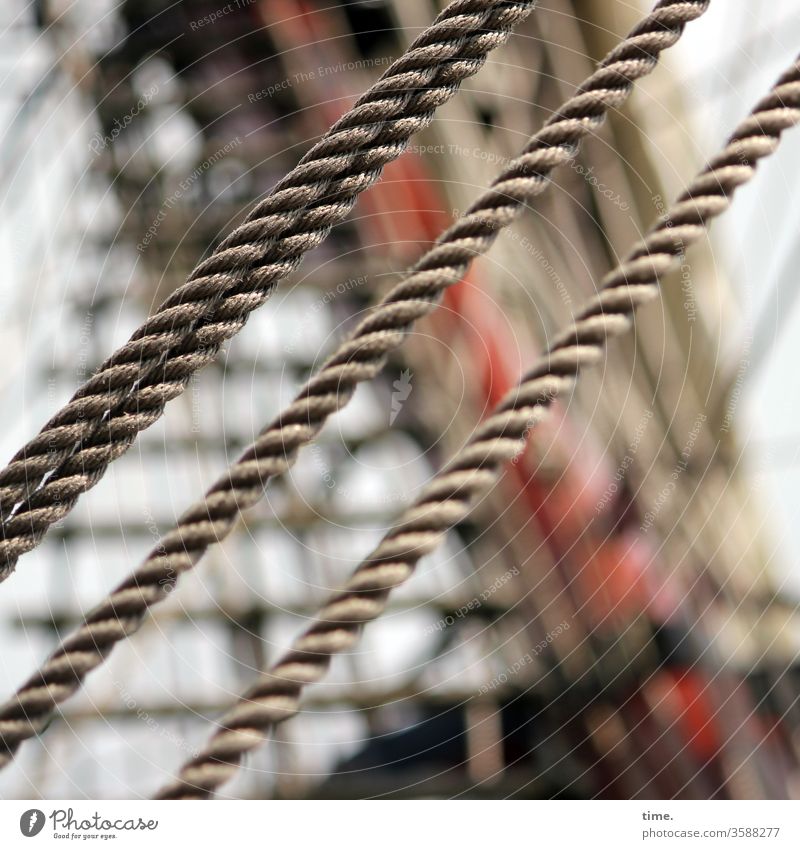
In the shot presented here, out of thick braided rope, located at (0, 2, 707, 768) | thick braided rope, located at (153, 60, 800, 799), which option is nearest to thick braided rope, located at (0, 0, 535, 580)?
thick braided rope, located at (0, 2, 707, 768)

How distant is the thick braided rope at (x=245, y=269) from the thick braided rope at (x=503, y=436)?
17 centimetres

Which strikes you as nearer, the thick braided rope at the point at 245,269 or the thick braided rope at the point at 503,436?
the thick braided rope at the point at 245,269

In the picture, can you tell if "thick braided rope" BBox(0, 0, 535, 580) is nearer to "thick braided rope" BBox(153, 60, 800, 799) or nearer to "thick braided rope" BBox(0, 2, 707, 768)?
"thick braided rope" BBox(0, 2, 707, 768)

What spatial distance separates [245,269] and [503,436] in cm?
19

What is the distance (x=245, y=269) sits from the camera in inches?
14.9

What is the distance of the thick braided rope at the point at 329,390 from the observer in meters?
0.43

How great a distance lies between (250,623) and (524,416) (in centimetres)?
90

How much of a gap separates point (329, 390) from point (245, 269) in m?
0.09

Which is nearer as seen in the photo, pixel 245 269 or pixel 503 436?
pixel 245 269

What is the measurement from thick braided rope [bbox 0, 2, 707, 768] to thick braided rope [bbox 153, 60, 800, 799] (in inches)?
3.3

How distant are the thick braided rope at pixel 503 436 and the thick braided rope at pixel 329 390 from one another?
8cm

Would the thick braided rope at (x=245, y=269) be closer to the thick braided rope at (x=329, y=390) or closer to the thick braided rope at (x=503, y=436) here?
the thick braided rope at (x=329, y=390)

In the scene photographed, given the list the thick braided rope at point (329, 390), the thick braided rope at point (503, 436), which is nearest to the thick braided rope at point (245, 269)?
the thick braided rope at point (329, 390)
